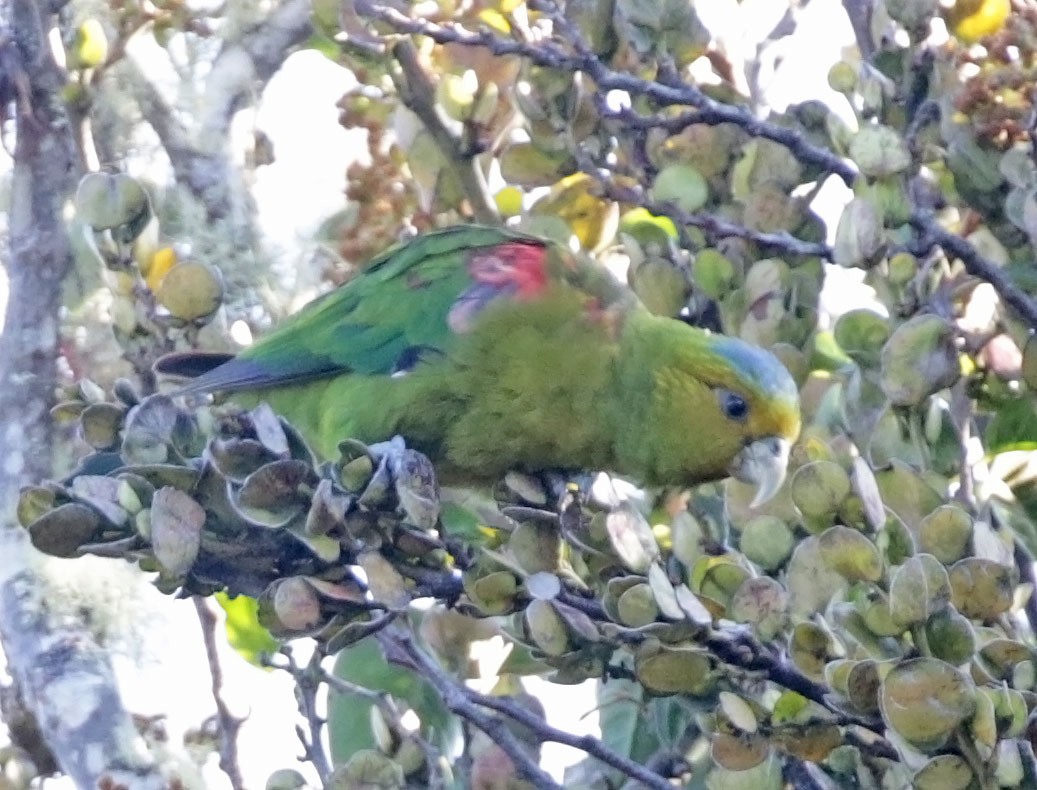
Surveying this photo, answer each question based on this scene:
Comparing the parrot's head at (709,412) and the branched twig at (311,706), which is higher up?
the branched twig at (311,706)

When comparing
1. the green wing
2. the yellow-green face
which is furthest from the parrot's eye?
the green wing

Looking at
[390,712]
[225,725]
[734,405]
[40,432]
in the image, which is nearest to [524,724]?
[390,712]

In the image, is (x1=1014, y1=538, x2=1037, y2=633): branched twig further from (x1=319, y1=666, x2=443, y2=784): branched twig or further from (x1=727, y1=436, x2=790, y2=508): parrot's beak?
(x1=319, y1=666, x2=443, y2=784): branched twig

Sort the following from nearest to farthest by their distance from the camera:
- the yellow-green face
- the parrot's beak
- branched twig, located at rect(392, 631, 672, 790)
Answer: branched twig, located at rect(392, 631, 672, 790), the parrot's beak, the yellow-green face

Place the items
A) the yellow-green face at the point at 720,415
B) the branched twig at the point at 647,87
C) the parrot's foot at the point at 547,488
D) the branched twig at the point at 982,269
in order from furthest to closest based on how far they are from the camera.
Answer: the yellow-green face at the point at 720,415, the parrot's foot at the point at 547,488, the branched twig at the point at 647,87, the branched twig at the point at 982,269

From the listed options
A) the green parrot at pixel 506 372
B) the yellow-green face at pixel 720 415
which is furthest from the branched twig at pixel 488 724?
the green parrot at pixel 506 372

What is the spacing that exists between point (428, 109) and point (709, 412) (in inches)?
30.0

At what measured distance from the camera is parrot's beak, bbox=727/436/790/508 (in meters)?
2.08

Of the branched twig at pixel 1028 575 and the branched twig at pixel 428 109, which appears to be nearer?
the branched twig at pixel 1028 575

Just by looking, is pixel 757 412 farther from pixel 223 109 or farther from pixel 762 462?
pixel 223 109

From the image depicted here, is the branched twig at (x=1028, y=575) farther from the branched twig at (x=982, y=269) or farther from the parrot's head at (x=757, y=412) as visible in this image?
the parrot's head at (x=757, y=412)

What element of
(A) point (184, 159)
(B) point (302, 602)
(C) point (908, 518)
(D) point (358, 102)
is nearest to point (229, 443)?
(B) point (302, 602)

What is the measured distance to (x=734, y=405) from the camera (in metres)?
2.39

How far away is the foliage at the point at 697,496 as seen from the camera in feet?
3.83
